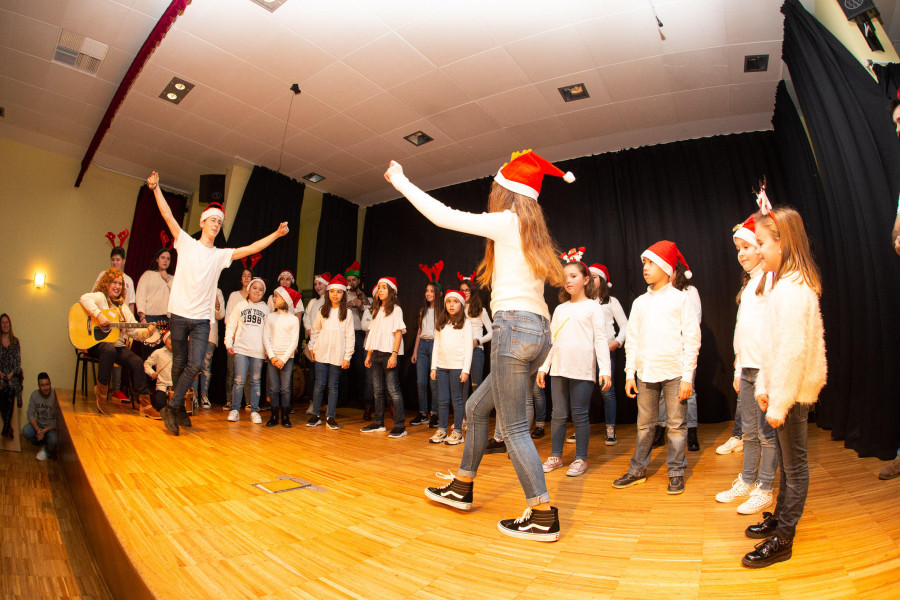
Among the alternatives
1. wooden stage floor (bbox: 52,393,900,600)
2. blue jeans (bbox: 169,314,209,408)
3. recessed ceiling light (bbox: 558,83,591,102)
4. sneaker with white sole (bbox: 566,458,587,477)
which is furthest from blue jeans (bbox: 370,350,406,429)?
recessed ceiling light (bbox: 558,83,591,102)

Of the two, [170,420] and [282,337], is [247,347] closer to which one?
[282,337]

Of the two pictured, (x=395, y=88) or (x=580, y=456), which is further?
(x=395, y=88)

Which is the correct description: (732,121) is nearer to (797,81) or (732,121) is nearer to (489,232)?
(797,81)

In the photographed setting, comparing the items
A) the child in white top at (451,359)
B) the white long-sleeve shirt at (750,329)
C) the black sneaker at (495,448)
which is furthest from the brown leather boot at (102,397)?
the white long-sleeve shirt at (750,329)

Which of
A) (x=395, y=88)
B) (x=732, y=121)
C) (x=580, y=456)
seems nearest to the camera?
(x=580, y=456)

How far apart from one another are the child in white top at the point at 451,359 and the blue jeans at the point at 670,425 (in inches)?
60.2

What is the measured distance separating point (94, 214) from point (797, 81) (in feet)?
28.5

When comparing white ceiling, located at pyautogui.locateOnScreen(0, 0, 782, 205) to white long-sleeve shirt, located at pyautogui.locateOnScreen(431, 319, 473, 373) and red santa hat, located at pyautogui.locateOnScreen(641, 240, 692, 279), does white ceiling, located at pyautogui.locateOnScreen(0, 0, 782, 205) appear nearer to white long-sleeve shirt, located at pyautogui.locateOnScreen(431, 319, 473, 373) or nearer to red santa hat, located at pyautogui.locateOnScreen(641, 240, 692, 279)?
red santa hat, located at pyautogui.locateOnScreen(641, 240, 692, 279)

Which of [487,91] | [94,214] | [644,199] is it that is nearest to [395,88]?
[487,91]

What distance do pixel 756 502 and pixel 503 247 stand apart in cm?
158

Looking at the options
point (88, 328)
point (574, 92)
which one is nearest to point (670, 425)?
point (574, 92)

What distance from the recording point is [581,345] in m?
2.84

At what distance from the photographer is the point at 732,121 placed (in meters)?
4.82

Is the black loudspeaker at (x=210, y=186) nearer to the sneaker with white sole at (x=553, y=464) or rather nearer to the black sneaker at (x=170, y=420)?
the black sneaker at (x=170, y=420)
